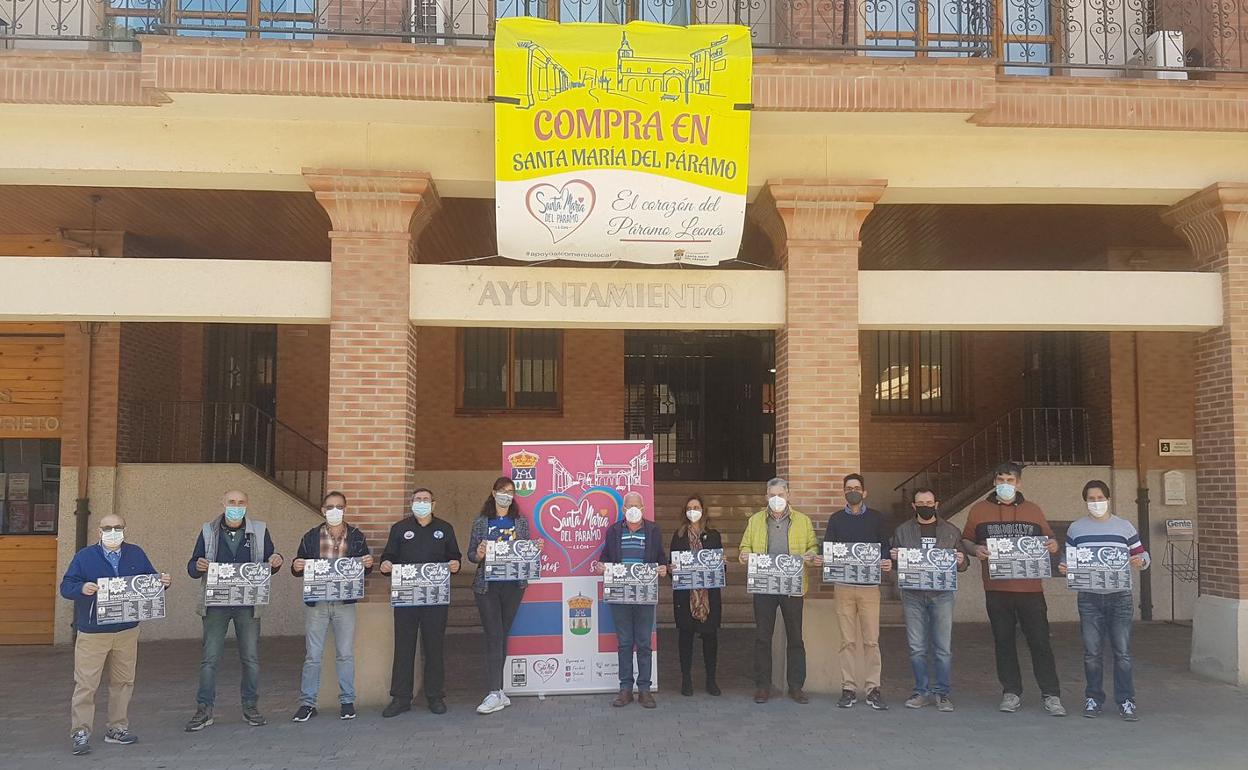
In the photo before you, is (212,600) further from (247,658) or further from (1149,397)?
(1149,397)

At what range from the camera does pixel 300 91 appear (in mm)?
8008

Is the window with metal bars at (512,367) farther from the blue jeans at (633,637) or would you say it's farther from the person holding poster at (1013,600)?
the person holding poster at (1013,600)

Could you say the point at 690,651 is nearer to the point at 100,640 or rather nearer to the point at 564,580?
the point at 564,580

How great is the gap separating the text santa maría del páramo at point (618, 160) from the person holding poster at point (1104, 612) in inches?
166

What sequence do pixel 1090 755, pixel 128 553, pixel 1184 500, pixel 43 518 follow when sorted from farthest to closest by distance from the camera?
pixel 1184 500 < pixel 43 518 < pixel 128 553 < pixel 1090 755

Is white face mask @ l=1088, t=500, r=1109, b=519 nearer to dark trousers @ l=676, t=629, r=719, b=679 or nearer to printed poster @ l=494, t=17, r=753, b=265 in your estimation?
dark trousers @ l=676, t=629, r=719, b=679

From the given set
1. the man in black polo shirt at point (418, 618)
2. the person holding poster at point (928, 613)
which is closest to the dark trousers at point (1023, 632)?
the person holding poster at point (928, 613)

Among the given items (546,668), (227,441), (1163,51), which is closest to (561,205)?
(546,668)

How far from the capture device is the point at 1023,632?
26.2 feet

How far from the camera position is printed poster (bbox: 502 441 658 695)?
8.54 meters

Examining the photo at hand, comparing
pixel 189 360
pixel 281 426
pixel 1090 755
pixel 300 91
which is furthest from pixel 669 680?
pixel 189 360

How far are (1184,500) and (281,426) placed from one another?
42.1 feet

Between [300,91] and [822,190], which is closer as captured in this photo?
[300,91]

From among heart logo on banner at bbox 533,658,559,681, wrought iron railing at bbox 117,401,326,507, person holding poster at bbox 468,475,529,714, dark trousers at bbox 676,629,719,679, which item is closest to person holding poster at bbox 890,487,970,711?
dark trousers at bbox 676,629,719,679
